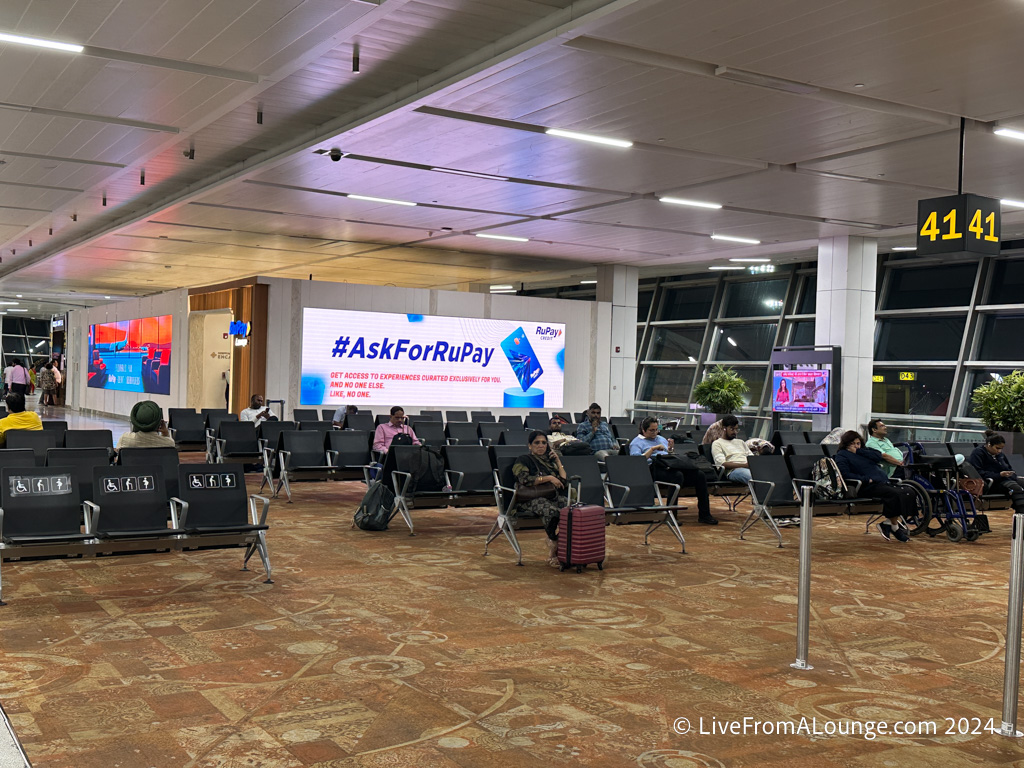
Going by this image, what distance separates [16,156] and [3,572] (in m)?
7.61

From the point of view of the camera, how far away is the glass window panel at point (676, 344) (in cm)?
2534

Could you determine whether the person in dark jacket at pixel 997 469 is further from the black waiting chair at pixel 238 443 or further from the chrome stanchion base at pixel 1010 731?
the black waiting chair at pixel 238 443

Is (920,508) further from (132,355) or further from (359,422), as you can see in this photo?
(132,355)

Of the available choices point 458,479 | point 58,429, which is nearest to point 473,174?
point 458,479

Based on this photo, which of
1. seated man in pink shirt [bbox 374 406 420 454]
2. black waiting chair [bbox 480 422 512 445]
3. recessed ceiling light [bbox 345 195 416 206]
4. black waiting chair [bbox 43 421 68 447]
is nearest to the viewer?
black waiting chair [bbox 43 421 68 447]

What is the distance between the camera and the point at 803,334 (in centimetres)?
2280

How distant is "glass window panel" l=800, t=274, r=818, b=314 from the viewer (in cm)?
2262

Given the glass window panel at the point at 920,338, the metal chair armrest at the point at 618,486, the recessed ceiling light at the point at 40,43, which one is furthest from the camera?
the glass window panel at the point at 920,338

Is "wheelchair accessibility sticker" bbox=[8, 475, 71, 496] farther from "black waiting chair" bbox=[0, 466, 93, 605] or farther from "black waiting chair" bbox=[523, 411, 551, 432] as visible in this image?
"black waiting chair" bbox=[523, 411, 551, 432]

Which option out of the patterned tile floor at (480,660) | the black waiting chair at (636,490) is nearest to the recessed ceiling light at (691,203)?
the black waiting chair at (636,490)

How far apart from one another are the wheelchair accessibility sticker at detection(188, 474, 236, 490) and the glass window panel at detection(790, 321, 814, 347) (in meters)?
18.0

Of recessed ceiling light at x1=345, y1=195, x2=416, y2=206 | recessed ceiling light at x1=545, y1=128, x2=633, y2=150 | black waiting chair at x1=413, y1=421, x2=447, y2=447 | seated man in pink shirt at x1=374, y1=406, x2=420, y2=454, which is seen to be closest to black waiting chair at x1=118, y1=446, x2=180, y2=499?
seated man in pink shirt at x1=374, y1=406, x2=420, y2=454

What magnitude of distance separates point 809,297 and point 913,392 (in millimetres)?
3663

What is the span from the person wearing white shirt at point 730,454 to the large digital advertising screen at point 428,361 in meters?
9.52
